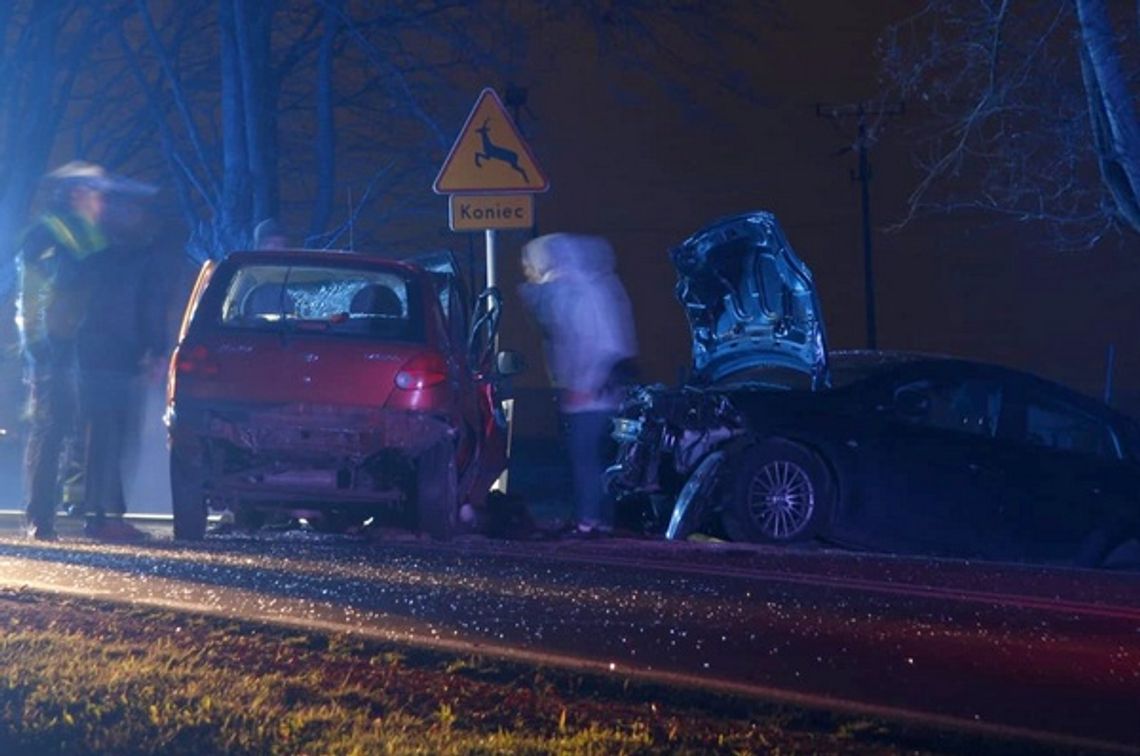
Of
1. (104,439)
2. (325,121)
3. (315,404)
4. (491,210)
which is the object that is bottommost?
(104,439)

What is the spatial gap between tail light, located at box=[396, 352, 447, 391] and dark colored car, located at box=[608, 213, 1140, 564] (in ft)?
6.13

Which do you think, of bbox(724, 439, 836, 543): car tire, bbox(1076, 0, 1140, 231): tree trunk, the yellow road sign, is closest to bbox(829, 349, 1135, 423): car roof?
bbox(724, 439, 836, 543): car tire

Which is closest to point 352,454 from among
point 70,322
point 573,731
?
point 70,322

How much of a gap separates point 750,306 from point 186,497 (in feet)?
12.7

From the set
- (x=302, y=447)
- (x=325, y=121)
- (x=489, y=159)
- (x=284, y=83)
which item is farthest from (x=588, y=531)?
(x=284, y=83)

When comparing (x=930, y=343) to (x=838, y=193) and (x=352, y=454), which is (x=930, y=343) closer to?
(x=838, y=193)

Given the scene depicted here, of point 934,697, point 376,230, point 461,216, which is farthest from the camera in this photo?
point 376,230

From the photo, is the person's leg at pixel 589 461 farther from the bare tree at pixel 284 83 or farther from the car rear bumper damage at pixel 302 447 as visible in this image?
the bare tree at pixel 284 83

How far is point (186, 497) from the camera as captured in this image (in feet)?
32.1

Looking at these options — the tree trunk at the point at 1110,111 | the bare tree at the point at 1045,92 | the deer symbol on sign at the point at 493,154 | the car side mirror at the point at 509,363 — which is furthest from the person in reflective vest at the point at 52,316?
the tree trunk at the point at 1110,111

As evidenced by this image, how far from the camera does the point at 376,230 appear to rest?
23.6 metres

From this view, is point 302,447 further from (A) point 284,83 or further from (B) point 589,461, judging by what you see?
(A) point 284,83

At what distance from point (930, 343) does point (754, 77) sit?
4699 mm

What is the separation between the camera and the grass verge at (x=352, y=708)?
17.2 feet
